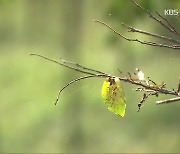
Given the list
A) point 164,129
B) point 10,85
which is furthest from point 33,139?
point 10,85

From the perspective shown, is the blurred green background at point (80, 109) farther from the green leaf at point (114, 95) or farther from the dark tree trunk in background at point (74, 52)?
the green leaf at point (114, 95)

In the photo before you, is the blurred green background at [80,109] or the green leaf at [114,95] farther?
the blurred green background at [80,109]

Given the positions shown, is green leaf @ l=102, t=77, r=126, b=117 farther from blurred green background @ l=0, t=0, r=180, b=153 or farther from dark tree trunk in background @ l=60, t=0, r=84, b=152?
dark tree trunk in background @ l=60, t=0, r=84, b=152

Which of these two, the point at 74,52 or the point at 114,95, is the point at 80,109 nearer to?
the point at 74,52

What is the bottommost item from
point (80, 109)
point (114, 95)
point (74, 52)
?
point (114, 95)

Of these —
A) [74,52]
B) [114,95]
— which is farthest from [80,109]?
[114,95]

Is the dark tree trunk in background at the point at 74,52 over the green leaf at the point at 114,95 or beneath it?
over

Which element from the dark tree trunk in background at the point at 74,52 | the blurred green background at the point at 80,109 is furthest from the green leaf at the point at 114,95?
the dark tree trunk in background at the point at 74,52

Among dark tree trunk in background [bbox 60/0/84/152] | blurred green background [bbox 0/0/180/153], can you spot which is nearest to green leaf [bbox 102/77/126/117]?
blurred green background [bbox 0/0/180/153]
